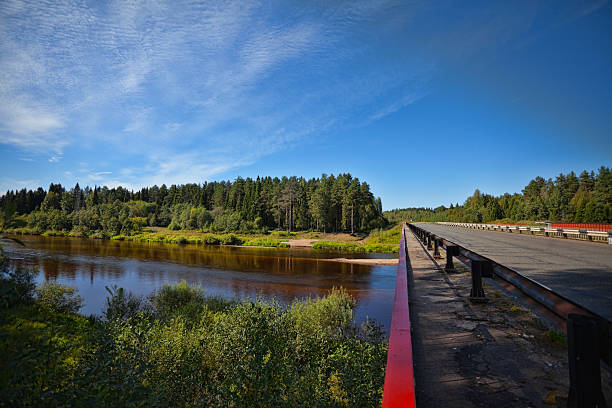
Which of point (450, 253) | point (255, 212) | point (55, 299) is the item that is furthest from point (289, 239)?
point (450, 253)

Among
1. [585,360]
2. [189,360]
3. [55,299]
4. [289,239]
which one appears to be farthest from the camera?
[289,239]

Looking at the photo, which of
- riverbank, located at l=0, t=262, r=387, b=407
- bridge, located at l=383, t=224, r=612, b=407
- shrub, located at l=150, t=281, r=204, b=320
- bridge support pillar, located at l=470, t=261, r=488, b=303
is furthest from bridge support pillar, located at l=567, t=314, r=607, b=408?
shrub, located at l=150, t=281, r=204, b=320

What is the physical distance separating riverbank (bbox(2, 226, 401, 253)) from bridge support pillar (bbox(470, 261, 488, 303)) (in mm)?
39662

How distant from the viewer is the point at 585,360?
148cm

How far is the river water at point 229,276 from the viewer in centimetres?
1947

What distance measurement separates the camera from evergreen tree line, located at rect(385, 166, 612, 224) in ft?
163

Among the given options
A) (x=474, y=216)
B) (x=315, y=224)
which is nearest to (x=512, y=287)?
(x=315, y=224)

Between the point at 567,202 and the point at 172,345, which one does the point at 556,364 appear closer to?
the point at 172,345

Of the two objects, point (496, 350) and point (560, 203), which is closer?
point (496, 350)

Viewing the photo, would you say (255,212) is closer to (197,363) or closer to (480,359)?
(197,363)

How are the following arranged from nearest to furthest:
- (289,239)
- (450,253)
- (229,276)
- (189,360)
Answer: (450,253) < (189,360) < (229,276) < (289,239)

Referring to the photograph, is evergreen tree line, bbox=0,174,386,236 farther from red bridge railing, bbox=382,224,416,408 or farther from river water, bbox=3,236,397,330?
red bridge railing, bbox=382,224,416,408

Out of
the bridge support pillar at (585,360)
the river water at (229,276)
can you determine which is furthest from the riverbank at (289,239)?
the bridge support pillar at (585,360)

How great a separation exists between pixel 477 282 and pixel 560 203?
78.8 metres
